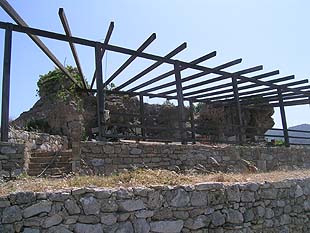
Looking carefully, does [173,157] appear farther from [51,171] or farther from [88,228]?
[88,228]

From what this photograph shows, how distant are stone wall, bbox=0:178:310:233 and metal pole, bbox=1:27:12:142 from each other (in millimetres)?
3073

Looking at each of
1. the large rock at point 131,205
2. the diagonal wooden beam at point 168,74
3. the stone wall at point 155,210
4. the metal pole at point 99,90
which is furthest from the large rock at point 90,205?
the diagonal wooden beam at point 168,74

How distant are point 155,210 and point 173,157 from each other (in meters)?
3.87

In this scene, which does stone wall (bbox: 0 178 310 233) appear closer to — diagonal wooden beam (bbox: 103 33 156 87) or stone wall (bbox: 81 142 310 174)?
stone wall (bbox: 81 142 310 174)

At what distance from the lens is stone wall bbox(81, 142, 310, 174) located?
7.21 metres

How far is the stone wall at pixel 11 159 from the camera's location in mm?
6289

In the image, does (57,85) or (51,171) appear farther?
(57,85)

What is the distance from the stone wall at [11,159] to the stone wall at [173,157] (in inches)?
47.9

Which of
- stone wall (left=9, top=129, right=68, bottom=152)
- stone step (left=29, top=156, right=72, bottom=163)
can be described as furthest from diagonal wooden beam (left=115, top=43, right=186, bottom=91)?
stone step (left=29, top=156, right=72, bottom=163)

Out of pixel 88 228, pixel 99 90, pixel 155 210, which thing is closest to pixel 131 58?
pixel 99 90

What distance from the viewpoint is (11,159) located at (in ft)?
21.0

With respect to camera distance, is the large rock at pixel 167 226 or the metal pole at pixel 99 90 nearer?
the large rock at pixel 167 226

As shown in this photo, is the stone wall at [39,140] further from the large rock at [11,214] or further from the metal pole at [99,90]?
the large rock at [11,214]

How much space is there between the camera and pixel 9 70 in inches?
274
